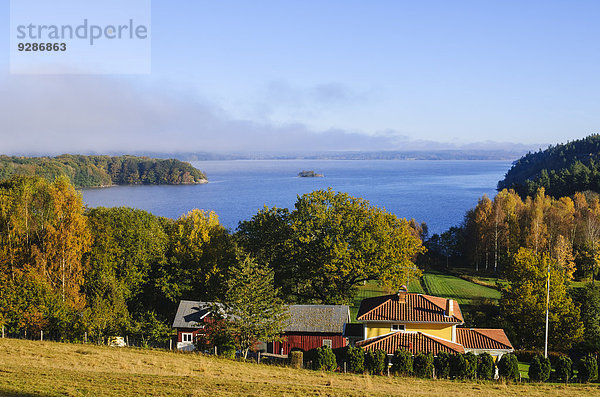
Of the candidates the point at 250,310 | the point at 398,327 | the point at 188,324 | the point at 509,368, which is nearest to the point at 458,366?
the point at 509,368

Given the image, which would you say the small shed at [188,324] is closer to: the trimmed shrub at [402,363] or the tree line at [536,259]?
the trimmed shrub at [402,363]

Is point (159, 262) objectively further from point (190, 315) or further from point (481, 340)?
point (481, 340)

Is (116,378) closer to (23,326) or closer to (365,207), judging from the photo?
(23,326)

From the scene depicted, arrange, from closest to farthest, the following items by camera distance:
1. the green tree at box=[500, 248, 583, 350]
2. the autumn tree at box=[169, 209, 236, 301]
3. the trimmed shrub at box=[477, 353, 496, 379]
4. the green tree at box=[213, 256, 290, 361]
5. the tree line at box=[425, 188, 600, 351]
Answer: the trimmed shrub at box=[477, 353, 496, 379], the green tree at box=[213, 256, 290, 361], the green tree at box=[500, 248, 583, 350], the tree line at box=[425, 188, 600, 351], the autumn tree at box=[169, 209, 236, 301]

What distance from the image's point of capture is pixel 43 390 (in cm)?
1619

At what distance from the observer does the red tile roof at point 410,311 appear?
30.2 meters

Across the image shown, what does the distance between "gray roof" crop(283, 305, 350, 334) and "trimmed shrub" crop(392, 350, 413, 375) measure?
21.3ft

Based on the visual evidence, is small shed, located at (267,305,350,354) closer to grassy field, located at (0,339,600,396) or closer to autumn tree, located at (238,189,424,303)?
autumn tree, located at (238,189,424,303)

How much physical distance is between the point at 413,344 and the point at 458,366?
3.42 meters

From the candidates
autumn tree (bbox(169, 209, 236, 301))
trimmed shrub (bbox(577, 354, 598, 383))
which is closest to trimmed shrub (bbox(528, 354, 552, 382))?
trimmed shrub (bbox(577, 354, 598, 383))

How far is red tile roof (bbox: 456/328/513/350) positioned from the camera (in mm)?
29672

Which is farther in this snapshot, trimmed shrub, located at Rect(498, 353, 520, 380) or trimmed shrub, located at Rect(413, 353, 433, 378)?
trimmed shrub, located at Rect(413, 353, 433, 378)

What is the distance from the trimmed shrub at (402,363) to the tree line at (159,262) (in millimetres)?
6457

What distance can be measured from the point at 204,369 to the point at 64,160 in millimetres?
188043
